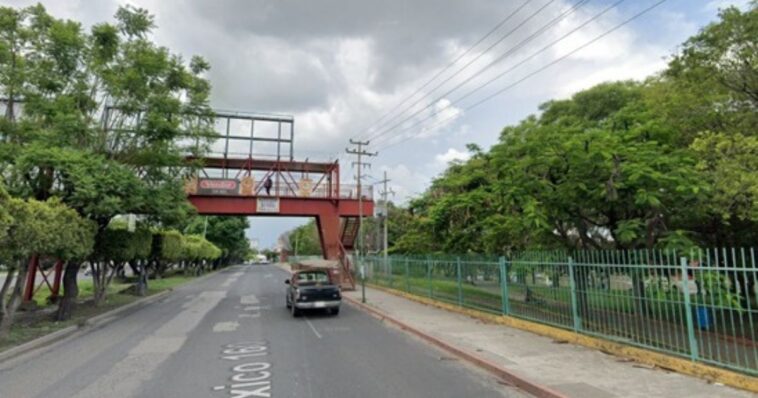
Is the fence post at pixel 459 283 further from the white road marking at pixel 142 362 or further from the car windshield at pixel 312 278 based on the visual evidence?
the white road marking at pixel 142 362

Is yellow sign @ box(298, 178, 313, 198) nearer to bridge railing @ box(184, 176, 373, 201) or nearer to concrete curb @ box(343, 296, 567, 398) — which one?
bridge railing @ box(184, 176, 373, 201)

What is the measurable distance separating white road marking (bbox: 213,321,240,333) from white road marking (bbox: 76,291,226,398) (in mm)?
712

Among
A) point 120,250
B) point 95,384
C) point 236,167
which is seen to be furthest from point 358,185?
point 95,384

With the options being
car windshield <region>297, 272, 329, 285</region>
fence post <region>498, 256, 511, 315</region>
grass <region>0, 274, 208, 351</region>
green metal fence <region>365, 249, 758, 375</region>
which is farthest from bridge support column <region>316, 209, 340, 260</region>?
fence post <region>498, 256, 511, 315</region>

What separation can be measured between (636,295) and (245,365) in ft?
24.4

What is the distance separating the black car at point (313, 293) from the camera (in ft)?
51.8

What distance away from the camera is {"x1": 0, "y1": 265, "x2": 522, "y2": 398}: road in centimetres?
709

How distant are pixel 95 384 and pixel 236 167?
23.3 meters

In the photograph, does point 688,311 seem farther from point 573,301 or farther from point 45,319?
point 45,319

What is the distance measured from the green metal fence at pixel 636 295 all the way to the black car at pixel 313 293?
445cm

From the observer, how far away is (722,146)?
10352 millimetres

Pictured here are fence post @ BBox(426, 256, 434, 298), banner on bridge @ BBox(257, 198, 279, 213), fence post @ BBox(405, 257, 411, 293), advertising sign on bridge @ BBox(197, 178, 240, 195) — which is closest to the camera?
fence post @ BBox(426, 256, 434, 298)

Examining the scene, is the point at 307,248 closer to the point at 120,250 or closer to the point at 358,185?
the point at 358,185

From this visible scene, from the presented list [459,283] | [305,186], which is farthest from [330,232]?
[459,283]
